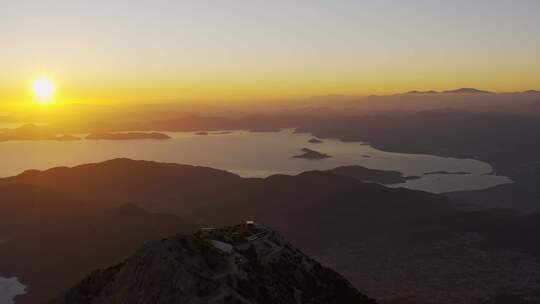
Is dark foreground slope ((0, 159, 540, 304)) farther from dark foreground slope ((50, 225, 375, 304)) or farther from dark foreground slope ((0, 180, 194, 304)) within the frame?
dark foreground slope ((50, 225, 375, 304))

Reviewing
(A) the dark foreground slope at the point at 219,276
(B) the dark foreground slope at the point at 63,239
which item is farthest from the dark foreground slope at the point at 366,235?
(A) the dark foreground slope at the point at 219,276

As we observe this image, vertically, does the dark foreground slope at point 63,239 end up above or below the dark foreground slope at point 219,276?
below

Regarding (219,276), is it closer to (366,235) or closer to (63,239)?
(63,239)

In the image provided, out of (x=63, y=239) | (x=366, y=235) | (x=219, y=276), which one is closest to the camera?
(x=219, y=276)

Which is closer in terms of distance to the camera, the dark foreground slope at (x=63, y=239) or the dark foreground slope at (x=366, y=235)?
the dark foreground slope at (x=63, y=239)

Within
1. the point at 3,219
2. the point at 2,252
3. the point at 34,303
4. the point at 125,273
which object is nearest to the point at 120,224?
the point at 2,252

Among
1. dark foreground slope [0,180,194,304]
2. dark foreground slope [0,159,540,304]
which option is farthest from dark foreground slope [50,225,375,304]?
dark foreground slope [0,180,194,304]

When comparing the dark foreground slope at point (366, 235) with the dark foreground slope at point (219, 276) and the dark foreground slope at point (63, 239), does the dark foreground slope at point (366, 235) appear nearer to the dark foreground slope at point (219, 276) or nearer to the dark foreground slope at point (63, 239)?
the dark foreground slope at point (63, 239)

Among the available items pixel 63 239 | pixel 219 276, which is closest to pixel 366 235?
pixel 63 239

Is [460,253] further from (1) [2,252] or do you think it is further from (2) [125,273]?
(2) [125,273]
